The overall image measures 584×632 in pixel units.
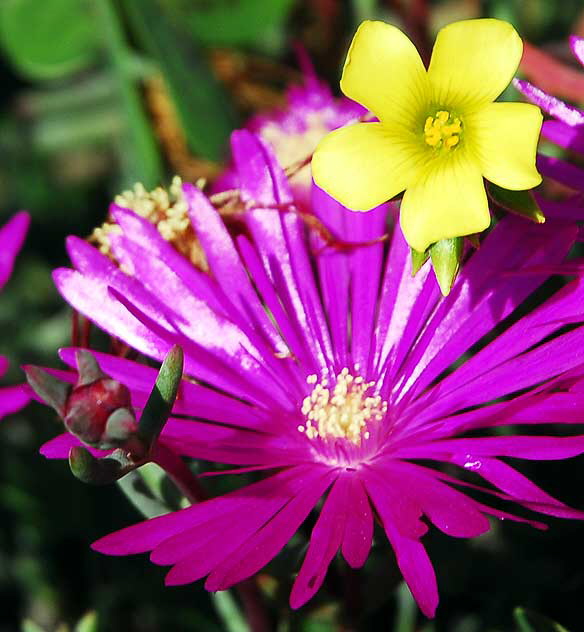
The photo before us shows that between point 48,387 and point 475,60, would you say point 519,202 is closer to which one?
point 475,60

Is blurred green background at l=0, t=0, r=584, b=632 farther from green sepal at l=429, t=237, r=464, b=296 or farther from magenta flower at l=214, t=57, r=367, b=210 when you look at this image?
green sepal at l=429, t=237, r=464, b=296

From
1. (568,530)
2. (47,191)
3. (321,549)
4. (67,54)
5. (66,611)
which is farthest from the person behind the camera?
(47,191)

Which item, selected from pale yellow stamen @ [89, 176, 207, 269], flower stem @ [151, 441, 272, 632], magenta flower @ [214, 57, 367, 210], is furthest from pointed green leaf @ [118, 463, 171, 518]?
magenta flower @ [214, 57, 367, 210]

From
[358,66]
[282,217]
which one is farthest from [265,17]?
[358,66]

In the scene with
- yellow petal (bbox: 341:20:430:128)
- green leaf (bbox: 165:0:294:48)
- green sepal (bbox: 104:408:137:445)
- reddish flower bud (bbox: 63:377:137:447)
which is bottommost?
green sepal (bbox: 104:408:137:445)

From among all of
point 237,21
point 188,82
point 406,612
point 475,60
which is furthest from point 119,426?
point 237,21

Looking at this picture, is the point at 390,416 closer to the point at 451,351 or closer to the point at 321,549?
the point at 451,351
